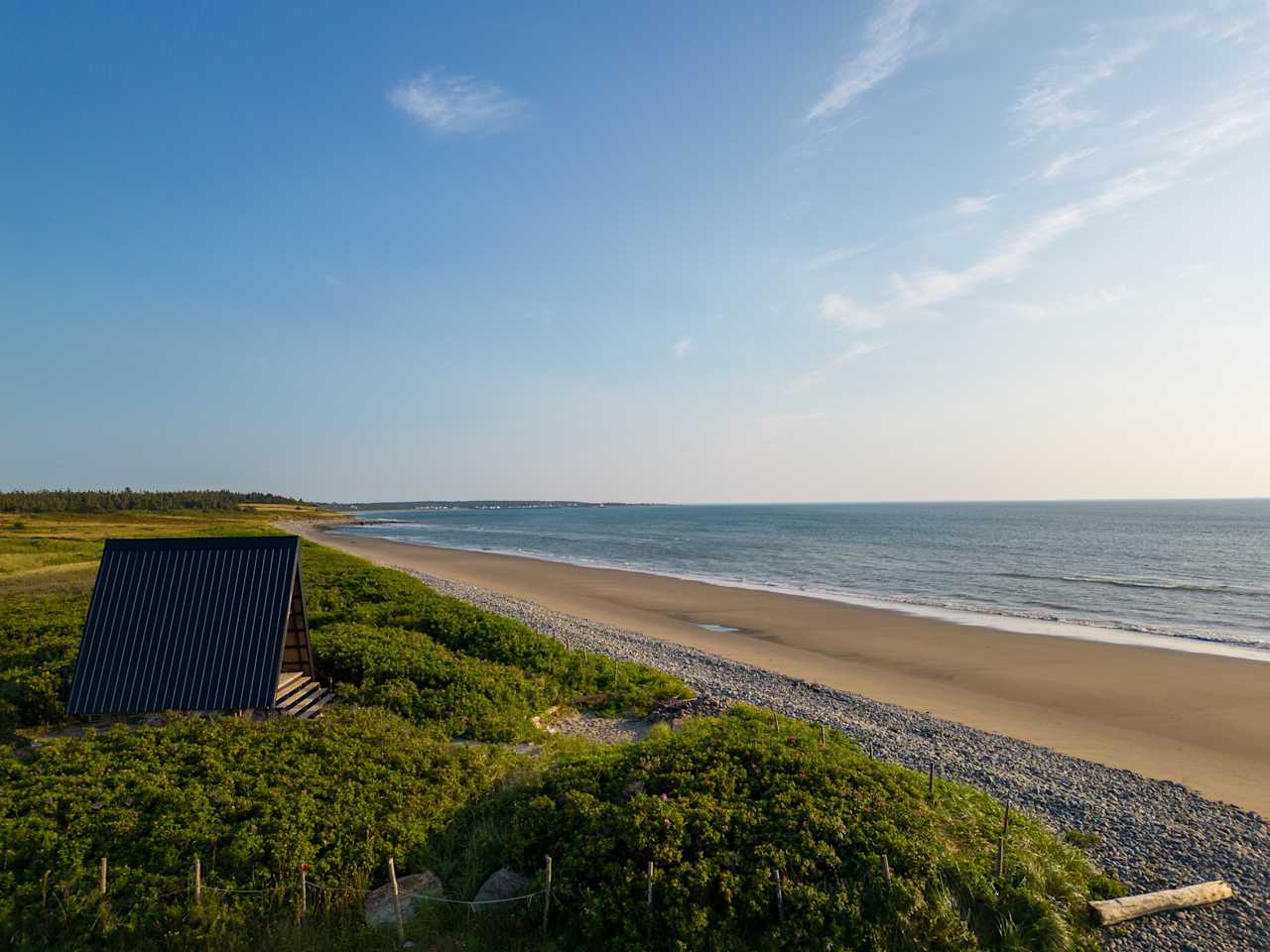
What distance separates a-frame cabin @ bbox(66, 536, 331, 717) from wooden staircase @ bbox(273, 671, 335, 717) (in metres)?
0.03

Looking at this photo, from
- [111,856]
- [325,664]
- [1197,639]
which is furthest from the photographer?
[1197,639]

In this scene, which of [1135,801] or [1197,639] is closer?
[1135,801]

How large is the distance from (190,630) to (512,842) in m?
9.11

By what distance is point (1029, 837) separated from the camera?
33.0 ft

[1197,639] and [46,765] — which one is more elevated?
[46,765]

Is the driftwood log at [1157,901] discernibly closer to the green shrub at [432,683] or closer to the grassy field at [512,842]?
the grassy field at [512,842]

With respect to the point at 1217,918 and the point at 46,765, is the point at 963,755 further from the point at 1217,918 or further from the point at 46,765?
the point at 46,765

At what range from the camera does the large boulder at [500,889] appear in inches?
323

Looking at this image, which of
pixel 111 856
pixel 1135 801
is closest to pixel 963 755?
pixel 1135 801

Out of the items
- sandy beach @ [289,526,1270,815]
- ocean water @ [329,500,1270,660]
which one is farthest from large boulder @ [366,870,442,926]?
ocean water @ [329,500,1270,660]

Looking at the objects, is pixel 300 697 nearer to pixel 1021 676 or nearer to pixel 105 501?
pixel 1021 676

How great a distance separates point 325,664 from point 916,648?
24.1 metres

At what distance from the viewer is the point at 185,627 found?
13.6m

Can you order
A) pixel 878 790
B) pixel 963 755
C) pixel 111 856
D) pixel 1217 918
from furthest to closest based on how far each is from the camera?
pixel 963 755, pixel 878 790, pixel 1217 918, pixel 111 856
